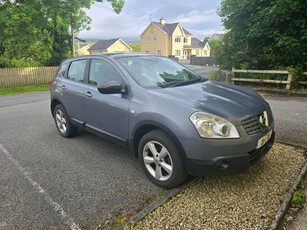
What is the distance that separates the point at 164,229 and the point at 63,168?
208 cm

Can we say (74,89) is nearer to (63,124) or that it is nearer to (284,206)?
(63,124)

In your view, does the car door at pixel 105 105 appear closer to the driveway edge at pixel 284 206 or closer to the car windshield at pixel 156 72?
the car windshield at pixel 156 72

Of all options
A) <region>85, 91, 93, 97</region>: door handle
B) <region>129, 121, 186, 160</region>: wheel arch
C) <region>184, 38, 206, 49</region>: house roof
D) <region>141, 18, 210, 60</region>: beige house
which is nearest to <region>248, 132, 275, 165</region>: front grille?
<region>129, 121, 186, 160</region>: wheel arch

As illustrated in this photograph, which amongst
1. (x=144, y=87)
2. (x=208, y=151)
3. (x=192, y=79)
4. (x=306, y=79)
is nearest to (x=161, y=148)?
(x=208, y=151)

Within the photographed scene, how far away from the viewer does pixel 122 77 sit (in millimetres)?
3367

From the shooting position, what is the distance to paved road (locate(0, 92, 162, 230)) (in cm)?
255

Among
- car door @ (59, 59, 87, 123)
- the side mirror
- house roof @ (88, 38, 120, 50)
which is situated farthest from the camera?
house roof @ (88, 38, 120, 50)

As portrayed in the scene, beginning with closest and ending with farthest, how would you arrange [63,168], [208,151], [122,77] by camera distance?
[208,151] < [122,77] < [63,168]

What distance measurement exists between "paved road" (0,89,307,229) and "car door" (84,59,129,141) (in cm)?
A: 56

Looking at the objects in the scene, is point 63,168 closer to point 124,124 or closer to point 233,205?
point 124,124

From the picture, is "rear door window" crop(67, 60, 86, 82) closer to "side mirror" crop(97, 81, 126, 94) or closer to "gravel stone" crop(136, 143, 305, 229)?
"side mirror" crop(97, 81, 126, 94)

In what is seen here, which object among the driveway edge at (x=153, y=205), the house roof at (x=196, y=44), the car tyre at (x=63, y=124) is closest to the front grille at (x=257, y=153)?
the driveway edge at (x=153, y=205)

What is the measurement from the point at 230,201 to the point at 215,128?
0.86 m

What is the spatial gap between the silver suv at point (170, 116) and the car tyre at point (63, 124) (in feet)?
2.02
